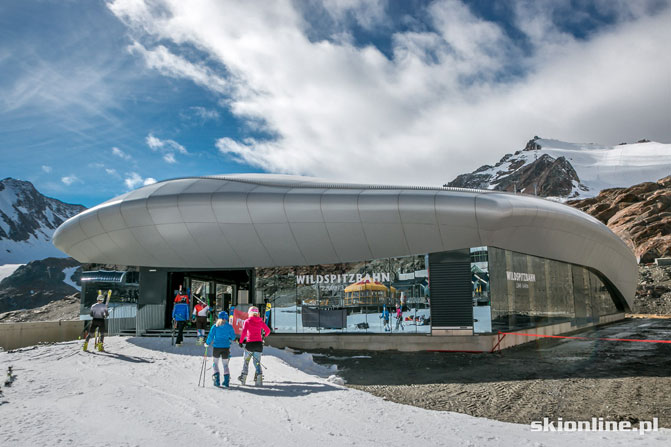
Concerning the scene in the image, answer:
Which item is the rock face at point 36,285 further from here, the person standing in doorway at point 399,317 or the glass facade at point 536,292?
the glass facade at point 536,292

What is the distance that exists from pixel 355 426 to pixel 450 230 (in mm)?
10297

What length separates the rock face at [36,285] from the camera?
12538 cm

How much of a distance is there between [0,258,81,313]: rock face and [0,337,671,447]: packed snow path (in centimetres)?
13699

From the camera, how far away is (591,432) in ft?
19.8

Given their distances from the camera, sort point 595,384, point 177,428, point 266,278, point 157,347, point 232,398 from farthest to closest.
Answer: point 266,278 < point 157,347 < point 595,384 < point 232,398 < point 177,428

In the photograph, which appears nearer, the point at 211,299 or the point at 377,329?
the point at 377,329

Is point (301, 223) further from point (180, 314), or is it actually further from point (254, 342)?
point (254, 342)

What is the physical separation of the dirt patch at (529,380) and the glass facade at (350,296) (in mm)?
1400

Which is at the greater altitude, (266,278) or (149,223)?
(149,223)

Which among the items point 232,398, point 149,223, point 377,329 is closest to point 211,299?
point 149,223

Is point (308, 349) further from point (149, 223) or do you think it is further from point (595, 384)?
point (595, 384)

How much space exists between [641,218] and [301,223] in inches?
2938

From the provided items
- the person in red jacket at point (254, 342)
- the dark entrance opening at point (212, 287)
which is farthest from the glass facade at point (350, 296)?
the person in red jacket at point (254, 342)

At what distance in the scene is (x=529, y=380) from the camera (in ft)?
32.2
